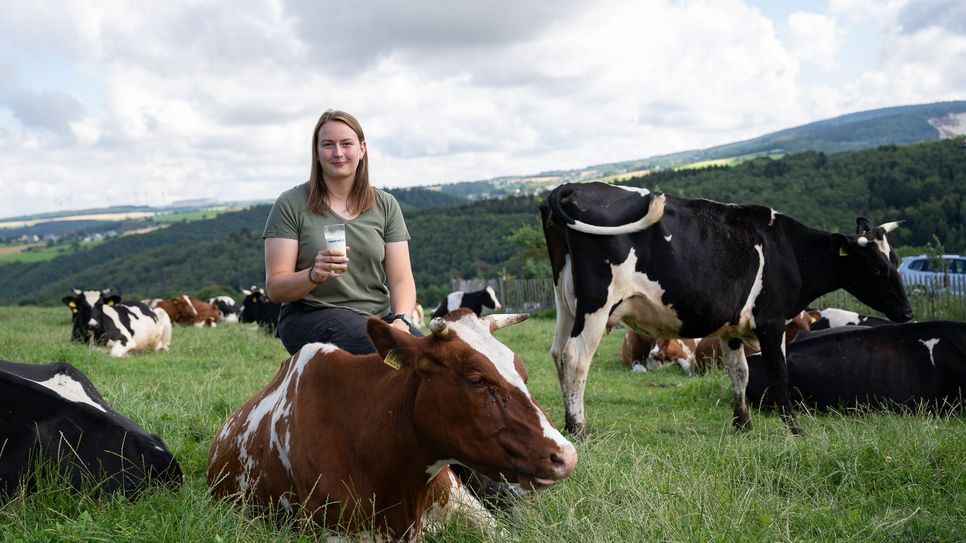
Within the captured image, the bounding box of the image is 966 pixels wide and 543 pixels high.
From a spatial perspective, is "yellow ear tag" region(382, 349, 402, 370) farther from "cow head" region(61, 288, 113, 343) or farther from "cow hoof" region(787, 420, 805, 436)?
"cow head" region(61, 288, 113, 343)

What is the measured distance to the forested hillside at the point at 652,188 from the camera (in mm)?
45156

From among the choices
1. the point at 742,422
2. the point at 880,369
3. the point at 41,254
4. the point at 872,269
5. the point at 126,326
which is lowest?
the point at 41,254

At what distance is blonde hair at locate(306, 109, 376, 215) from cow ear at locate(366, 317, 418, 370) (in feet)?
5.68

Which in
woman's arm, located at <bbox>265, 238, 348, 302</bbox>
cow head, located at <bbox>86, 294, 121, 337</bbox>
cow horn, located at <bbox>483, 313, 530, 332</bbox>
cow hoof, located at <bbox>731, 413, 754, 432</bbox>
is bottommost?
cow hoof, located at <bbox>731, 413, 754, 432</bbox>

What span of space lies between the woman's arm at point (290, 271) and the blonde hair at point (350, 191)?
0.28m

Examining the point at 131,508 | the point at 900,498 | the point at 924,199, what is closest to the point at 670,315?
the point at 900,498

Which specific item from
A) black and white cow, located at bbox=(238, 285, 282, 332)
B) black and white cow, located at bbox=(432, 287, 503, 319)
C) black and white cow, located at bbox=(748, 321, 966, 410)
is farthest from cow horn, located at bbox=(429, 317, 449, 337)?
black and white cow, located at bbox=(432, 287, 503, 319)

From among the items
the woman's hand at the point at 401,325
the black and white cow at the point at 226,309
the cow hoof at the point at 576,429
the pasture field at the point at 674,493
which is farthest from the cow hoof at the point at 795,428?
the black and white cow at the point at 226,309

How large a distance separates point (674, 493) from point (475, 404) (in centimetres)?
135

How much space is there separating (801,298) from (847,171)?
166 ft

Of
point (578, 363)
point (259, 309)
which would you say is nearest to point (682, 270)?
point (578, 363)

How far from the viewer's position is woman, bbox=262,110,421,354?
4.59 metres

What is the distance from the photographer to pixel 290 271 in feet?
15.2

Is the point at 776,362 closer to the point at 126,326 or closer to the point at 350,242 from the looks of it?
the point at 350,242
